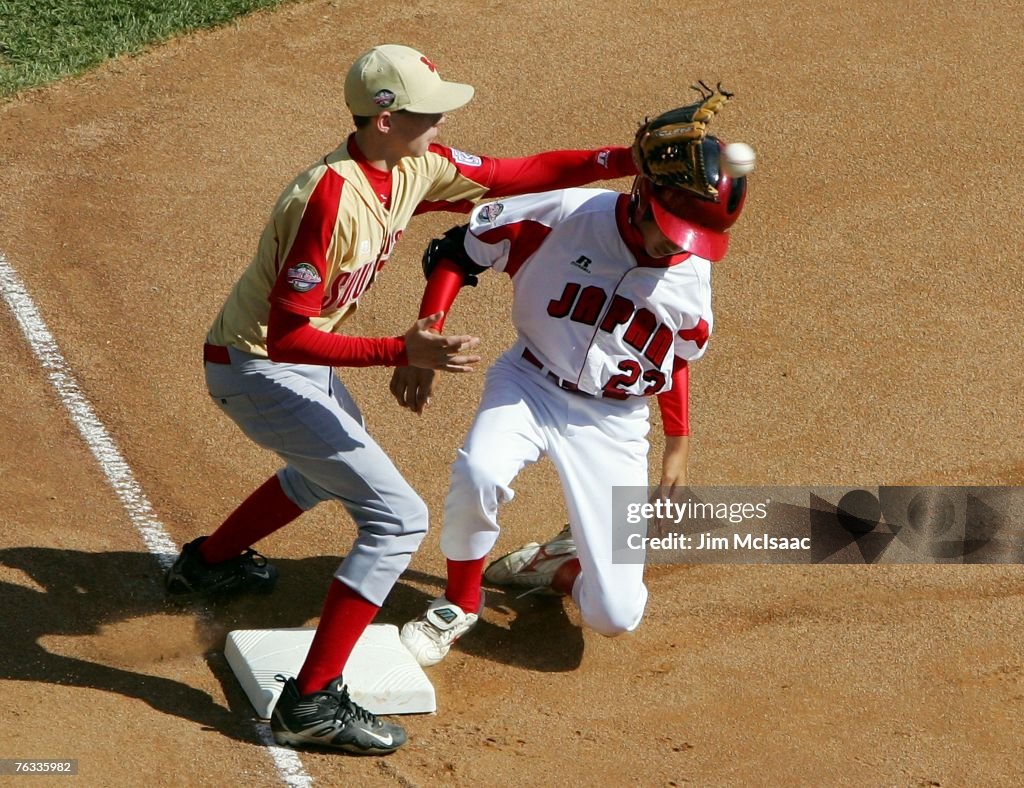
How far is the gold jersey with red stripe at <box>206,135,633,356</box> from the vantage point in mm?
3986

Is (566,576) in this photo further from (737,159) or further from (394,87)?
(394,87)

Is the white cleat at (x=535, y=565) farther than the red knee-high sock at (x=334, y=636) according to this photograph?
Yes

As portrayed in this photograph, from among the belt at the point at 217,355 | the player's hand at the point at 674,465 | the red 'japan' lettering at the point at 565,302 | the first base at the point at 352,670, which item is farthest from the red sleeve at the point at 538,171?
the first base at the point at 352,670

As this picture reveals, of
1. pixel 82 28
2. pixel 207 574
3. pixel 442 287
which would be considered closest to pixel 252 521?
pixel 207 574

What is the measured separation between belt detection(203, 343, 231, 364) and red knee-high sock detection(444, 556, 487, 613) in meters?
1.09

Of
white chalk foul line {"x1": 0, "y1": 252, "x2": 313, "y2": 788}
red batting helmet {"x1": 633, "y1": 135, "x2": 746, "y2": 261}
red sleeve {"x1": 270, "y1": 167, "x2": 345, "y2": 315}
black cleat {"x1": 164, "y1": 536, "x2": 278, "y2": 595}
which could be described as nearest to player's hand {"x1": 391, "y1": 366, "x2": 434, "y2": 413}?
red sleeve {"x1": 270, "y1": 167, "x2": 345, "y2": 315}

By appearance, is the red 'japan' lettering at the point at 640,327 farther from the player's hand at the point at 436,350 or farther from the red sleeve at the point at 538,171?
the player's hand at the point at 436,350

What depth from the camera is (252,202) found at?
23.6 ft

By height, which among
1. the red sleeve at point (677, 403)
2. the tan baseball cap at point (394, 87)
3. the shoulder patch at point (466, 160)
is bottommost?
the red sleeve at point (677, 403)

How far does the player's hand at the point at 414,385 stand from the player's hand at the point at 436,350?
0.39 m

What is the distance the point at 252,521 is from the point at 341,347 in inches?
43.7

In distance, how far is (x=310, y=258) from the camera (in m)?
3.97

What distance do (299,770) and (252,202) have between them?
3776 mm

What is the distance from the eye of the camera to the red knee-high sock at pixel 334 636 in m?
4.19
